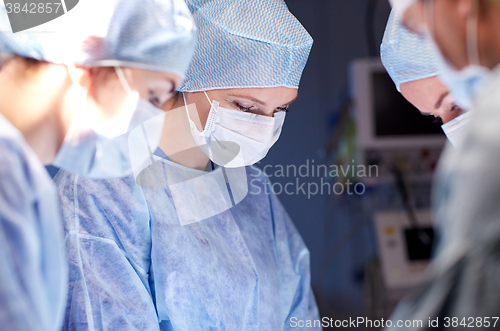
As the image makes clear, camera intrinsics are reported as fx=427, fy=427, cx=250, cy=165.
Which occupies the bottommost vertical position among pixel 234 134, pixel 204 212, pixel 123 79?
pixel 204 212

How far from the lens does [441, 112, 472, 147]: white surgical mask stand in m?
0.95

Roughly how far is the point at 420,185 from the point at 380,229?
332 millimetres

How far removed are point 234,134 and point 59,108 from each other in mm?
557

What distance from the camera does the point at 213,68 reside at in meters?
1.15

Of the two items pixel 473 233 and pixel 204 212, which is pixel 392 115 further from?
pixel 473 233

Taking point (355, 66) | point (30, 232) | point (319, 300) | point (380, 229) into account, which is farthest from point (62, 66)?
point (319, 300)

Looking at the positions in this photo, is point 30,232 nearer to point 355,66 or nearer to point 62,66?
point 62,66

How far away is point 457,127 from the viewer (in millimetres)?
959

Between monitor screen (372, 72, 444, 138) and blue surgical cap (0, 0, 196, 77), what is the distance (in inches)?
54.0

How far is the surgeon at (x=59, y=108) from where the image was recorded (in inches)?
22.3

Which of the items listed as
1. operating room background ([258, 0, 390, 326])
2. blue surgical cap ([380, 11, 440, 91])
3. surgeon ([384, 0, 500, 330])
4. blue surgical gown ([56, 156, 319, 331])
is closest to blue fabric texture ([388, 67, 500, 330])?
surgeon ([384, 0, 500, 330])

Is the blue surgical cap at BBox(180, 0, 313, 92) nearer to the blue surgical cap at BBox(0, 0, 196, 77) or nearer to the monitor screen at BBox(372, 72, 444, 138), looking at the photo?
the blue surgical cap at BBox(0, 0, 196, 77)

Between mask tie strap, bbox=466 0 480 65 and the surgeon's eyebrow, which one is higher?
mask tie strap, bbox=466 0 480 65

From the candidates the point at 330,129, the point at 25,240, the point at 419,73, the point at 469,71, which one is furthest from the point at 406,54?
the point at 330,129
